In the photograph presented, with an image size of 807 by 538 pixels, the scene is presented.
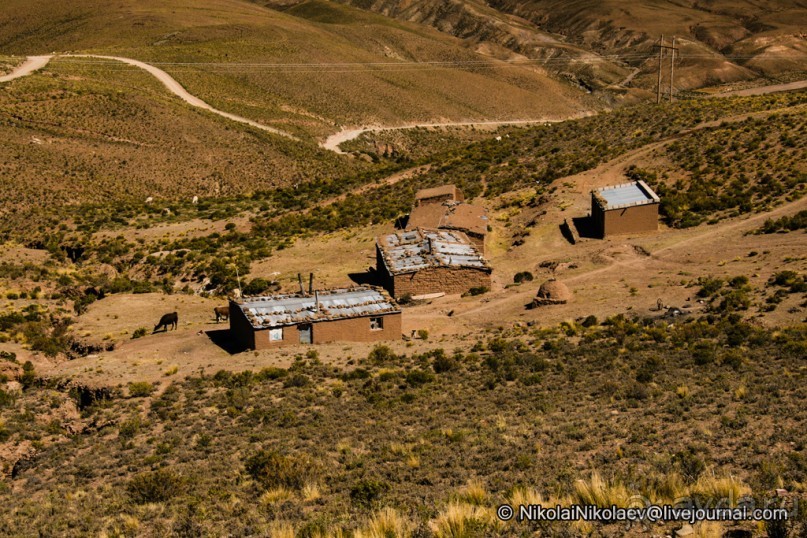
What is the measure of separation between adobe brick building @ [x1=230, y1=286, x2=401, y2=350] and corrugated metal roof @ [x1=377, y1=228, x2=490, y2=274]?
15.2ft

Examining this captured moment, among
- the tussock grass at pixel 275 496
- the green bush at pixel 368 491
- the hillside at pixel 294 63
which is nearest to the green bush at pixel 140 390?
the tussock grass at pixel 275 496

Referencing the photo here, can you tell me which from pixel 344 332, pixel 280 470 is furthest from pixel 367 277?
pixel 280 470

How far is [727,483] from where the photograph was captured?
48.4 ft

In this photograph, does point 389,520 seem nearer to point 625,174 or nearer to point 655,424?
point 655,424

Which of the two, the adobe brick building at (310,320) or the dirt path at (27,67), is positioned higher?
the dirt path at (27,67)

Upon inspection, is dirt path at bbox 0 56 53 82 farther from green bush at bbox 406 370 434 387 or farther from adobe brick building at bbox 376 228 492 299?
green bush at bbox 406 370 434 387

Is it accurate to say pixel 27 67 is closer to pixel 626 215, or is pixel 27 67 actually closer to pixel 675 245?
pixel 626 215

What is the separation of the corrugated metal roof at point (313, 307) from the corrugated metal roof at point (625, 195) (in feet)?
49.0

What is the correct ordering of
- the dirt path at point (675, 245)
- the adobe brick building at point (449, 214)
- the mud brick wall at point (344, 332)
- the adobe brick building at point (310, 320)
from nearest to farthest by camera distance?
1. the adobe brick building at point (310, 320)
2. the mud brick wall at point (344, 332)
3. the dirt path at point (675, 245)
4. the adobe brick building at point (449, 214)

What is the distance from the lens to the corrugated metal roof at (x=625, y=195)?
147 ft

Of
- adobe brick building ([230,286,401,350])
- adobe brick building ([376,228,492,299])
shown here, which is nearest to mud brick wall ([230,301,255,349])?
adobe brick building ([230,286,401,350])

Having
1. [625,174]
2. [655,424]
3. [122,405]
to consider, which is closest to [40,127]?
[625,174]

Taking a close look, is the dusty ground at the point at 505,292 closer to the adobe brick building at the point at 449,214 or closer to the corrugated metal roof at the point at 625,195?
the adobe brick building at the point at 449,214

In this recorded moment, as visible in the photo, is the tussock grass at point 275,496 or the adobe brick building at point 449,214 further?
the adobe brick building at point 449,214
